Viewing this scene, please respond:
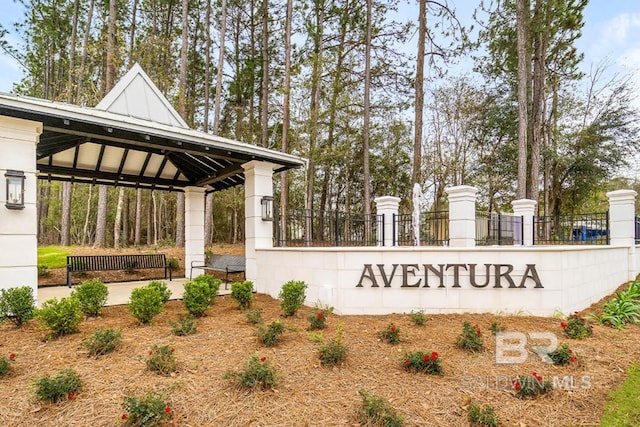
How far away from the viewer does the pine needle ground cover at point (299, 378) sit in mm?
2697

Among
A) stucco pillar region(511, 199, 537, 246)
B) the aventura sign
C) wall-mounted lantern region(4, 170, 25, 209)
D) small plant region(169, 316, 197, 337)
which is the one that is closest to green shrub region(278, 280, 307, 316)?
the aventura sign

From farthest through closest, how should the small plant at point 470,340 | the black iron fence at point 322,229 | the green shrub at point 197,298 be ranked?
1. the black iron fence at point 322,229
2. the green shrub at point 197,298
3. the small plant at point 470,340

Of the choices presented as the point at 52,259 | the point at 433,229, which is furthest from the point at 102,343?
the point at 52,259

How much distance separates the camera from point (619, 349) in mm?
4184

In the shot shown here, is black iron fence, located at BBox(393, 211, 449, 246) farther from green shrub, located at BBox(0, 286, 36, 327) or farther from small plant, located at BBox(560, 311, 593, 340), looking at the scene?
green shrub, located at BBox(0, 286, 36, 327)

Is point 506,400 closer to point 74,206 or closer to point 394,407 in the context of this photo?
point 394,407

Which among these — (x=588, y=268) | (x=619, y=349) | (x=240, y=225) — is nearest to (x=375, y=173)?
(x=240, y=225)

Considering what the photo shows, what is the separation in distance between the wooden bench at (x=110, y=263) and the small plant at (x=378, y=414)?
7561 millimetres

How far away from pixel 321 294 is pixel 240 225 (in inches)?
755

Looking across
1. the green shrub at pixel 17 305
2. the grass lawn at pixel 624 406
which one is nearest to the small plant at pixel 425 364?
the grass lawn at pixel 624 406

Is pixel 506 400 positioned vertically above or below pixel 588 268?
below

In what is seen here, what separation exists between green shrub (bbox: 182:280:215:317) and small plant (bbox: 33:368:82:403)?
7.30 ft

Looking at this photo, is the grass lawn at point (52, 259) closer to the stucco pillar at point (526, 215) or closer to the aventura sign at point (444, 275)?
A: the aventura sign at point (444, 275)

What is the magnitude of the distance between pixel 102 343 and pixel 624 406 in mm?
5200
